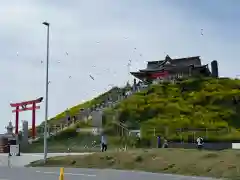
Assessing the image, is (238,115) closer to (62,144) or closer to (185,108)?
(185,108)

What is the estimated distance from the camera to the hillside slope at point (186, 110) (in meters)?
49.1

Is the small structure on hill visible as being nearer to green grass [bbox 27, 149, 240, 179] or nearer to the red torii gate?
the red torii gate

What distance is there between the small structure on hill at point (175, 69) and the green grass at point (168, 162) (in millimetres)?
46687

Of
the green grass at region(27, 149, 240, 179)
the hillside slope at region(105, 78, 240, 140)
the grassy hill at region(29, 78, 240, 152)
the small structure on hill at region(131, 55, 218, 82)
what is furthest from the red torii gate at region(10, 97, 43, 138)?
the small structure on hill at region(131, 55, 218, 82)

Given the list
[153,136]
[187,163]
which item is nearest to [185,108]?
[153,136]

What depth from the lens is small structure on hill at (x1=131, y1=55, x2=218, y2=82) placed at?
75312mm

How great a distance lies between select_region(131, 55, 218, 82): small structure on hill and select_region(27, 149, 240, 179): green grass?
1838 inches

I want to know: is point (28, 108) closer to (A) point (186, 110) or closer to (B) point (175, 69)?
(A) point (186, 110)

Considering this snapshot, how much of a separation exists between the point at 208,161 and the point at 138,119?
31.4 meters

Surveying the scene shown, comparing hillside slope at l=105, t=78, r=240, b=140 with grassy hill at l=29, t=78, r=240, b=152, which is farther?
hillside slope at l=105, t=78, r=240, b=140

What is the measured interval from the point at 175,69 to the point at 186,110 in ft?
64.4

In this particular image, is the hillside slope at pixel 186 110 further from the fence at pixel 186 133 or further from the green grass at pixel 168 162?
the green grass at pixel 168 162

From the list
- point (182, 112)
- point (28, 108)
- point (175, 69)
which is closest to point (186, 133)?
point (182, 112)

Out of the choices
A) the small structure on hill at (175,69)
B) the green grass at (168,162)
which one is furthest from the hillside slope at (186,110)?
the green grass at (168,162)
